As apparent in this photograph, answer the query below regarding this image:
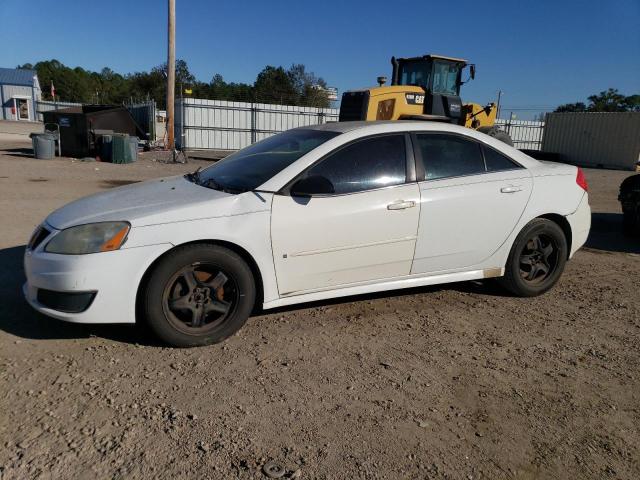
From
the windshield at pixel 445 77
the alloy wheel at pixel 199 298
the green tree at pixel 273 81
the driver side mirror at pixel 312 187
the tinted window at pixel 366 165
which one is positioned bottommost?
the alloy wheel at pixel 199 298

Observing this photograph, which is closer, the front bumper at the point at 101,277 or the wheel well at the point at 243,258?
the front bumper at the point at 101,277

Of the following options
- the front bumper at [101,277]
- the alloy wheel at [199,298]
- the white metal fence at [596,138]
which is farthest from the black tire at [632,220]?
the white metal fence at [596,138]

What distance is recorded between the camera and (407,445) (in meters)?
2.56

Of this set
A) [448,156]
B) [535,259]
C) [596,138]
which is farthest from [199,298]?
[596,138]

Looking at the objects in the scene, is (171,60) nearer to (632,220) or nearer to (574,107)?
(632,220)

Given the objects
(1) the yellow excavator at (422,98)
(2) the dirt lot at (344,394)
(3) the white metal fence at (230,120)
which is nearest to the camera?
(2) the dirt lot at (344,394)

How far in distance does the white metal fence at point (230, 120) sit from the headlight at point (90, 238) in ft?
69.9

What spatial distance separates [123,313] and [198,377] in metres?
0.66

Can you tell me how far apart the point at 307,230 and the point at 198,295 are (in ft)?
2.87

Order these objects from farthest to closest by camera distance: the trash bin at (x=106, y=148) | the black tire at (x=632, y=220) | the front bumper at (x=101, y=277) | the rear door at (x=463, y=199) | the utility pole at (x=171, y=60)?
the utility pole at (x=171, y=60) → the trash bin at (x=106, y=148) → the black tire at (x=632, y=220) → the rear door at (x=463, y=199) → the front bumper at (x=101, y=277)

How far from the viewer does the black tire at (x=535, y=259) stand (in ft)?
14.9

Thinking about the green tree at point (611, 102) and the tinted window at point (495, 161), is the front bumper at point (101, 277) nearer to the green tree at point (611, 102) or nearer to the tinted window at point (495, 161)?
the tinted window at point (495, 161)

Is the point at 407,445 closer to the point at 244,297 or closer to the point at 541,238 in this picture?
the point at 244,297

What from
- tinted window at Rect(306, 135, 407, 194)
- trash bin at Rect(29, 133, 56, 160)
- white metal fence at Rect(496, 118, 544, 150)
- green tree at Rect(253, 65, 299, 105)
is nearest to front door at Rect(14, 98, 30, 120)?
green tree at Rect(253, 65, 299, 105)
